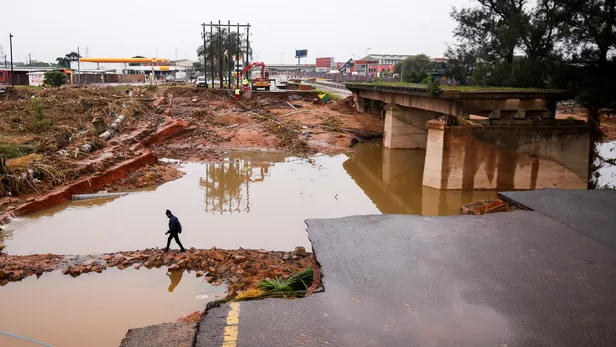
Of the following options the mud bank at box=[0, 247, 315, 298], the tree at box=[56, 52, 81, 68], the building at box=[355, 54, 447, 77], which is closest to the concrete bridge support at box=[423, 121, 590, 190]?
the mud bank at box=[0, 247, 315, 298]

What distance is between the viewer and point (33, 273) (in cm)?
1052

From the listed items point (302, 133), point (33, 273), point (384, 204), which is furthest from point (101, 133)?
point (33, 273)

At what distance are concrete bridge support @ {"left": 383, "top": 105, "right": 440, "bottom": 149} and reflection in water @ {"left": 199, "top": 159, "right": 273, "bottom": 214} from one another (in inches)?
347

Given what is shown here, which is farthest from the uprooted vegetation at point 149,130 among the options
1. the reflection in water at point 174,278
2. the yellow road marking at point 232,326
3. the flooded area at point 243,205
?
the yellow road marking at point 232,326

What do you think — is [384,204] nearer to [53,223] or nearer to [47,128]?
[53,223]

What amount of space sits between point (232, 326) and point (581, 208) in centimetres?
764

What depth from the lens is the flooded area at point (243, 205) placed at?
44.4ft

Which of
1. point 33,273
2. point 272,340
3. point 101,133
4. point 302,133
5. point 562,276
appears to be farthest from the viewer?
point 302,133

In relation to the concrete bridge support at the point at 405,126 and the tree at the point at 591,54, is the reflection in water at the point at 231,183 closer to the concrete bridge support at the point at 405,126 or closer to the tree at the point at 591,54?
the concrete bridge support at the point at 405,126

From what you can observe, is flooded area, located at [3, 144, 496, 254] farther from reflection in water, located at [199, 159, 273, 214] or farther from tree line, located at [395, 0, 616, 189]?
tree line, located at [395, 0, 616, 189]

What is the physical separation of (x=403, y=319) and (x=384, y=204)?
14.1 metres

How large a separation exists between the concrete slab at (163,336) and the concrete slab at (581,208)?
21.6ft

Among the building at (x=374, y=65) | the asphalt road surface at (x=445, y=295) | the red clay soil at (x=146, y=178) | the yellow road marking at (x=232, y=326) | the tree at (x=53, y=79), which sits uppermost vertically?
the building at (x=374, y=65)

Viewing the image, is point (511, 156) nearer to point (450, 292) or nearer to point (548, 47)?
point (548, 47)
